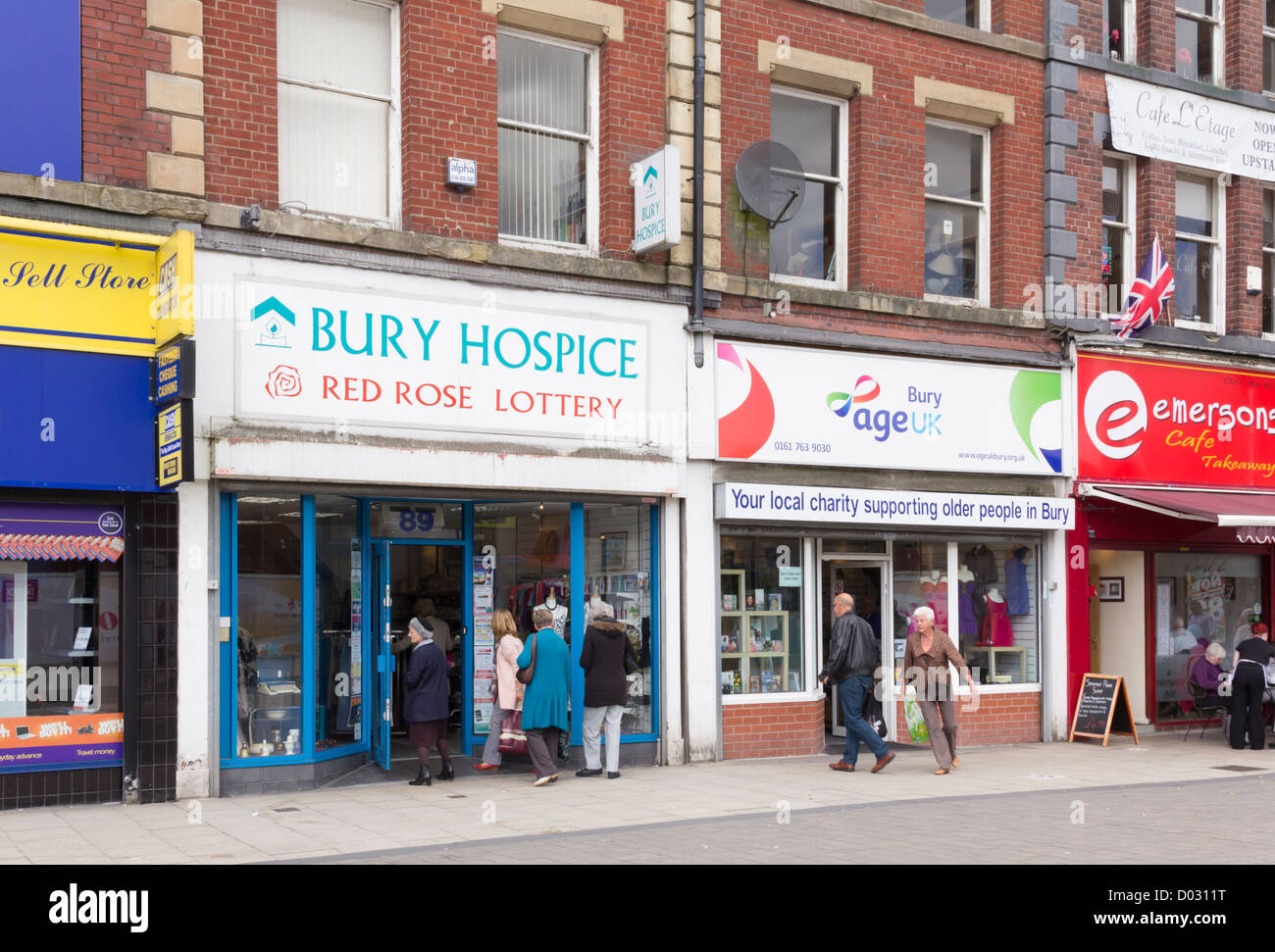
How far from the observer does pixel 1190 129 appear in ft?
60.4

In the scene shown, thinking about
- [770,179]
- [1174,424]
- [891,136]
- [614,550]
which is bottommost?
[614,550]

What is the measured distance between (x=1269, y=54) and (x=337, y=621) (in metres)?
15.8

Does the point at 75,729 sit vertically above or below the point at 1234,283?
below

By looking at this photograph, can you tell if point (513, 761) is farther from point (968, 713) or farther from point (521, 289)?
A: point (968, 713)

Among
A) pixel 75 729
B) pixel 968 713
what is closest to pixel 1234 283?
pixel 968 713

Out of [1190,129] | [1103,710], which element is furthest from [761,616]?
[1190,129]

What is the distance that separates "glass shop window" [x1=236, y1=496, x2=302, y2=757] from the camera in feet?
39.5

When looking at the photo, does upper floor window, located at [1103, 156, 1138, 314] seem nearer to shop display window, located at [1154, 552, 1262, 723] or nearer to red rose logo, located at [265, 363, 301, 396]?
shop display window, located at [1154, 552, 1262, 723]

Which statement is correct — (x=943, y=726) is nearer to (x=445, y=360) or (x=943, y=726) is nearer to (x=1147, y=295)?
(x=445, y=360)

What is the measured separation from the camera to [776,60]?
15.4m

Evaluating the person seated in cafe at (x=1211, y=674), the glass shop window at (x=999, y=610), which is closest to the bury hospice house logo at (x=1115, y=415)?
the glass shop window at (x=999, y=610)

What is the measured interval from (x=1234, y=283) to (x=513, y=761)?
1233cm

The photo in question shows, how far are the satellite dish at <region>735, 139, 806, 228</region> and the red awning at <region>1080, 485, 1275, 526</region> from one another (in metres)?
5.43

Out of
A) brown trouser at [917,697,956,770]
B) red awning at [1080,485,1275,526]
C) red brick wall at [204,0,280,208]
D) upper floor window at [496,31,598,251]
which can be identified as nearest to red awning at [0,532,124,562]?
red brick wall at [204,0,280,208]
